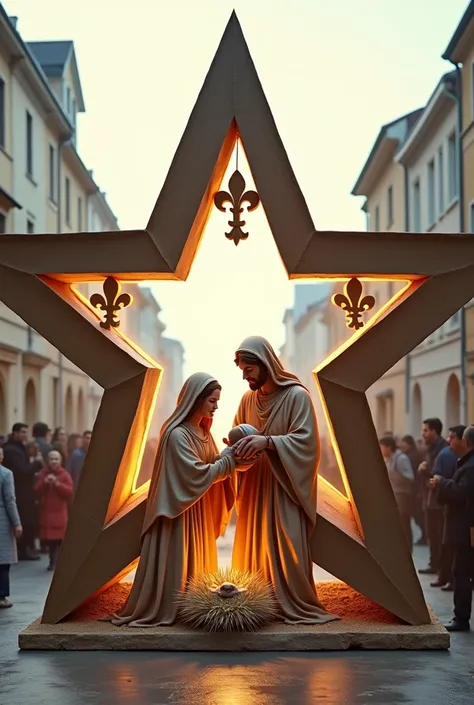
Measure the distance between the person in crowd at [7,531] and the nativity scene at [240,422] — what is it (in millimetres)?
2464

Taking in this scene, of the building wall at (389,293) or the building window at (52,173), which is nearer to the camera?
the building window at (52,173)

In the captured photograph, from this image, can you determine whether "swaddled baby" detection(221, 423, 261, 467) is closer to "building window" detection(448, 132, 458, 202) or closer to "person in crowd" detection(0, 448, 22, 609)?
"person in crowd" detection(0, 448, 22, 609)

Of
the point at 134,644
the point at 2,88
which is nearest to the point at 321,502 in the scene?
the point at 134,644

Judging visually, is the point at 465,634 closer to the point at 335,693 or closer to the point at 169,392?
the point at 335,693

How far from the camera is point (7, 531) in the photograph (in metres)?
12.4

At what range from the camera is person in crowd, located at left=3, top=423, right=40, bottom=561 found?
16391mm

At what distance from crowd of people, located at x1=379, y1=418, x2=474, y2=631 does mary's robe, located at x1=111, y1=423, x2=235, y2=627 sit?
2.59 m

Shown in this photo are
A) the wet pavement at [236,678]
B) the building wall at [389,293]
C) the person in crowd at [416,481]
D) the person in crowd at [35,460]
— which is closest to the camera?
the wet pavement at [236,678]

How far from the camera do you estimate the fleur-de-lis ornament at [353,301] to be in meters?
9.98

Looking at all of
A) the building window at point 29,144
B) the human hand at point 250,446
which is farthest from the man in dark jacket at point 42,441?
the building window at point 29,144

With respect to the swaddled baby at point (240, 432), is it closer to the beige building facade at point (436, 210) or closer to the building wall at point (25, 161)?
the beige building facade at point (436, 210)

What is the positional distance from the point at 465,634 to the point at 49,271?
4790mm

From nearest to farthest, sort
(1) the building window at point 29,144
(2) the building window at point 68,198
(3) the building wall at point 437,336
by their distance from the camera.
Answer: (3) the building wall at point 437,336, (1) the building window at point 29,144, (2) the building window at point 68,198

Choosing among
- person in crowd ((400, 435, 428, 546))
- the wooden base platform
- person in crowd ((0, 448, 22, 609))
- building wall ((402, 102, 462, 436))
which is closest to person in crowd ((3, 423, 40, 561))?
person in crowd ((0, 448, 22, 609))
